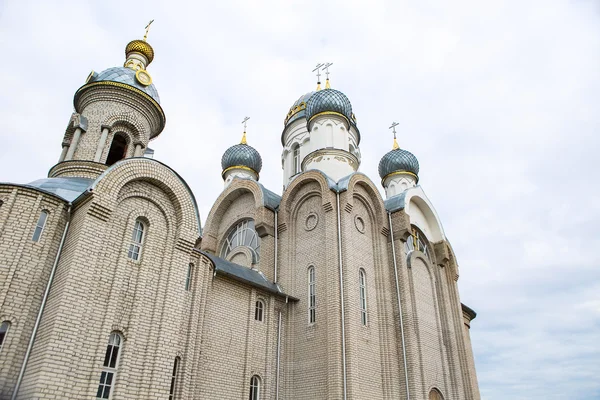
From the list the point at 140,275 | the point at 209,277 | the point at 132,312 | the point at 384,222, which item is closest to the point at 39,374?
the point at 132,312

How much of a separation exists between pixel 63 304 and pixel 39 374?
3.32ft

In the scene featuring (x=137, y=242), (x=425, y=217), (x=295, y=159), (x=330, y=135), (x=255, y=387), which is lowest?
(x=255, y=387)

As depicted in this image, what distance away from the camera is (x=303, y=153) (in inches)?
709

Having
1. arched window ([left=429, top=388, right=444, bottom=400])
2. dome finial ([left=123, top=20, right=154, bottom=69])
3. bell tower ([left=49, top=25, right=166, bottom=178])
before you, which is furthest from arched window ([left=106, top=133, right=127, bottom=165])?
arched window ([left=429, top=388, right=444, bottom=400])

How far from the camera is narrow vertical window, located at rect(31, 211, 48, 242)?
7.48 m

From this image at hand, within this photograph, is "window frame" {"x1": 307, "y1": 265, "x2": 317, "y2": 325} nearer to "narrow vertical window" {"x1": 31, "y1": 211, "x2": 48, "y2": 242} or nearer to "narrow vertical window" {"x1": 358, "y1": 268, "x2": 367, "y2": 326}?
"narrow vertical window" {"x1": 358, "y1": 268, "x2": 367, "y2": 326}

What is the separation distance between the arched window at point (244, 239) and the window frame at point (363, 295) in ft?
11.1

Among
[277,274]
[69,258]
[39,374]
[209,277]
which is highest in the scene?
[277,274]

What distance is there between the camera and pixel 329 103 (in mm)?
15547

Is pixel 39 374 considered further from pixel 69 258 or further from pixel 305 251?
pixel 305 251

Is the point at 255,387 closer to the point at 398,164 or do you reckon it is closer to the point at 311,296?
the point at 311,296

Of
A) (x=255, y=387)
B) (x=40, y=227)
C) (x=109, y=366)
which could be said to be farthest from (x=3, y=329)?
(x=255, y=387)

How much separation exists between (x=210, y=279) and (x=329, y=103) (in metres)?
8.12

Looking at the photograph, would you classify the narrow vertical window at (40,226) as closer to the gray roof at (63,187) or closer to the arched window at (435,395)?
the gray roof at (63,187)
